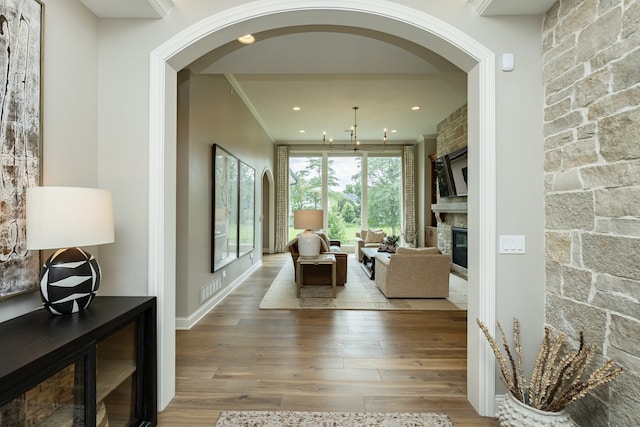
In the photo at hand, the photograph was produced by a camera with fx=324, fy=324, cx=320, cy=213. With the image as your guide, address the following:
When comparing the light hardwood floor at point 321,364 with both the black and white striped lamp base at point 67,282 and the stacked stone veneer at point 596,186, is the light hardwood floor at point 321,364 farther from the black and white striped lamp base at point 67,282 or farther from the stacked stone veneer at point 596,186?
the black and white striped lamp base at point 67,282

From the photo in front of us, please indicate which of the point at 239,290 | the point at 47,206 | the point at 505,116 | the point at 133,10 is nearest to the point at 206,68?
the point at 133,10

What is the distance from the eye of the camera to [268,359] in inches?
108

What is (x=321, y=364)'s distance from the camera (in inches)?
105

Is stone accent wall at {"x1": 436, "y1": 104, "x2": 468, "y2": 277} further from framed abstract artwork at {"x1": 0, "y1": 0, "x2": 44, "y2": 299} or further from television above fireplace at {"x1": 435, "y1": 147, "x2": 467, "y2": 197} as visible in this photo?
framed abstract artwork at {"x1": 0, "y1": 0, "x2": 44, "y2": 299}

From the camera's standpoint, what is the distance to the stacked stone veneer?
150 centimetres

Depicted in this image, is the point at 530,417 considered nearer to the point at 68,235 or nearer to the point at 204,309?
the point at 68,235

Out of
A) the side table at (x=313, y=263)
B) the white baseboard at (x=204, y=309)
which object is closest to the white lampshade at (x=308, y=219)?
the side table at (x=313, y=263)

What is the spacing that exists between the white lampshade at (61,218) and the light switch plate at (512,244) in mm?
2260

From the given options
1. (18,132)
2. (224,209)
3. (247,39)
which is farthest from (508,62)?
(224,209)

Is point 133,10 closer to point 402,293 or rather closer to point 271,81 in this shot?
point 271,81

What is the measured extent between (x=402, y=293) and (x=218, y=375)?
2.82m

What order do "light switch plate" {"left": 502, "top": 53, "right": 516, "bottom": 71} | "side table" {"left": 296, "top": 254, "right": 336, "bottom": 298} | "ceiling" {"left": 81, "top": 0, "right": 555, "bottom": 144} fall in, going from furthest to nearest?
"side table" {"left": 296, "top": 254, "right": 336, "bottom": 298} < "ceiling" {"left": 81, "top": 0, "right": 555, "bottom": 144} < "light switch plate" {"left": 502, "top": 53, "right": 516, "bottom": 71}

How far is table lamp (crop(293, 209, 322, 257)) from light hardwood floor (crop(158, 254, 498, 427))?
42.0 inches

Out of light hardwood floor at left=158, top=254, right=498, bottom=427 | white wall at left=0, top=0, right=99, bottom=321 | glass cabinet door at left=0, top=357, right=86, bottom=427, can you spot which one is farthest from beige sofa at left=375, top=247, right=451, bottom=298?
glass cabinet door at left=0, top=357, right=86, bottom=427
